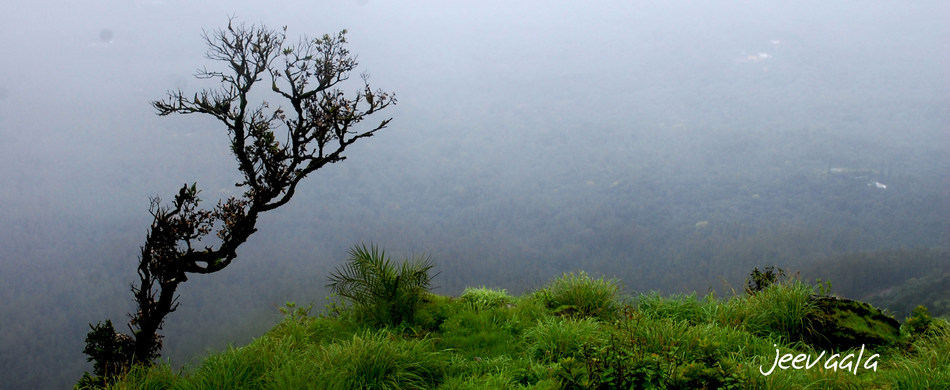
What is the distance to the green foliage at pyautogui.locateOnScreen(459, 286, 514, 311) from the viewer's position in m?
7.75

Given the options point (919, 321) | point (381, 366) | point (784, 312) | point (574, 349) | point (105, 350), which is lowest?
point (919, 321)

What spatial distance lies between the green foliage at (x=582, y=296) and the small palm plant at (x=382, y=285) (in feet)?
5.27

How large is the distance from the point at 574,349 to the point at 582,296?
6.04 ft

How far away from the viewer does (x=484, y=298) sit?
799 centimetres

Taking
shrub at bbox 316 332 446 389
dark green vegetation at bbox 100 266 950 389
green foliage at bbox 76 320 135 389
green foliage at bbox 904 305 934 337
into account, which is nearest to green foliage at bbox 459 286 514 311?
dark green vegetation at bbox 100 266 950 389

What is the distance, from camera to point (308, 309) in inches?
306

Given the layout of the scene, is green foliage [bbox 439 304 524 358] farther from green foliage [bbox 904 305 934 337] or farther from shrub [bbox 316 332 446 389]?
green foliage [bbox 904 305 934 337]

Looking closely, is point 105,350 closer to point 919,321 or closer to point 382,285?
point 382,285

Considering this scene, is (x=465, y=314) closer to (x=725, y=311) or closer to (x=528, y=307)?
(x=528, y=307)

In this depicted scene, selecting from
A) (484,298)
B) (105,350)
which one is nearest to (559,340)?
(484,298)

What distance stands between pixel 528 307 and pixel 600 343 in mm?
1979

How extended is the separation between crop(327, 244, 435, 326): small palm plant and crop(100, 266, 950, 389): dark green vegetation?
14 cm

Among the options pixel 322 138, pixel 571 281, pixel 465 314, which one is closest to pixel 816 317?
pixel 571 281

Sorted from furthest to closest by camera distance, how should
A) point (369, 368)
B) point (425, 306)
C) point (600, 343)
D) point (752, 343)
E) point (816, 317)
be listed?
point (425, 306) < point (816, 317) < point (752, 343) < point (600, 343) < point (369, 368)
